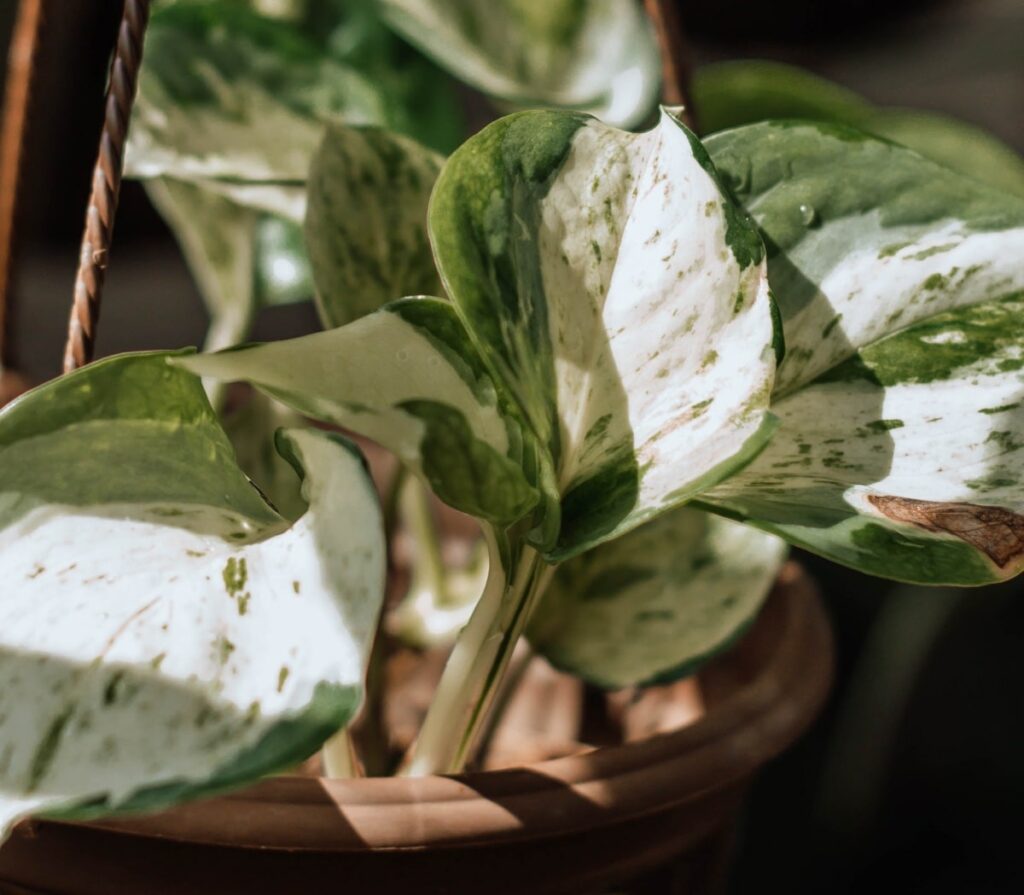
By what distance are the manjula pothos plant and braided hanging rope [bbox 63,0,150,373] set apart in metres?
0.05

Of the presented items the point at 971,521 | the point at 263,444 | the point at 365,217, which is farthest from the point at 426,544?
the point at 971,521

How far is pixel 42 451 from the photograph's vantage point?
0.93 ft

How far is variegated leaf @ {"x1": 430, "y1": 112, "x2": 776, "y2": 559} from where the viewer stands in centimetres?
26

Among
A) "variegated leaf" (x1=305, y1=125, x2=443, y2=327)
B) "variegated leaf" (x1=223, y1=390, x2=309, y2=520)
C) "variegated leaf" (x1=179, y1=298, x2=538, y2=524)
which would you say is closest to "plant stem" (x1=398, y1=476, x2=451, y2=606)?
"variegated leaf" (x1=223, y1=390, x2=309, y2=520)

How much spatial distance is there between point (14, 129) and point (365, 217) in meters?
0.22

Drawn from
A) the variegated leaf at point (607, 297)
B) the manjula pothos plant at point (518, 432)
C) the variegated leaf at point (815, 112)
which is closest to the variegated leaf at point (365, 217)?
the manjula pothos plant at point (518, 432)

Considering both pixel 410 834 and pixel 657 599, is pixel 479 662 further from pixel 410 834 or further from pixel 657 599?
pixel 657 599

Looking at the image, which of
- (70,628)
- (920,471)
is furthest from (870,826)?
(70,628)

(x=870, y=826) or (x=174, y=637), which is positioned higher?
(x=174, y=637)

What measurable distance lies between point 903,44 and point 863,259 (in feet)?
5.66

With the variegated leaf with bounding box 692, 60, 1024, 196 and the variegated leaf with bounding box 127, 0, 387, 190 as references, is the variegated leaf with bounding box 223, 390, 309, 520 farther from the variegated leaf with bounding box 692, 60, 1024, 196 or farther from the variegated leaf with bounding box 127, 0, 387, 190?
the variegated leaf with bounding box 692, 60, 1024, 196

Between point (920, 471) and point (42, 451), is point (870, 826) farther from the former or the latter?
point (42, 451)

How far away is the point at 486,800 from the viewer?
31cm

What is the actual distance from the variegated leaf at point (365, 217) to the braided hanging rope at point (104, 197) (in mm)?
67
